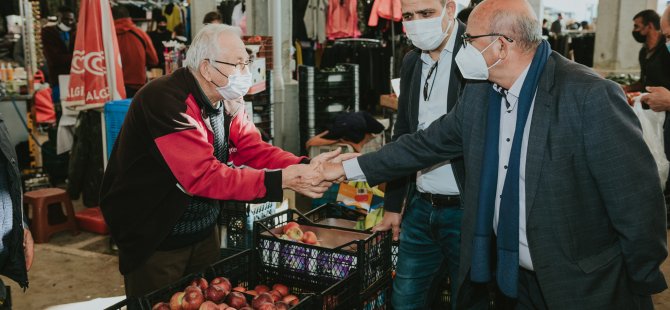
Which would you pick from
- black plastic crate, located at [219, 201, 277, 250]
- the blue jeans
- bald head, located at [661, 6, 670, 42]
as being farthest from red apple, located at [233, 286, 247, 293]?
bald head, located at [661, 6, 670, 42]

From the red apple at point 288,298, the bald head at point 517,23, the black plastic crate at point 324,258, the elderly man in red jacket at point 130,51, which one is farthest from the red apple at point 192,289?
the elderly man in red jacket at point 130,51

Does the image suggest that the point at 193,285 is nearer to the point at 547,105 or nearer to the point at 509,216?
the point at 509,216

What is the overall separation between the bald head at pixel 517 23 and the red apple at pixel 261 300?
1283 millimetres

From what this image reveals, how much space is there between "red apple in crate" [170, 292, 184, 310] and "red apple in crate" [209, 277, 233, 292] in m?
0.14

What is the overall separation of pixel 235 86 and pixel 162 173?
1.66 ft

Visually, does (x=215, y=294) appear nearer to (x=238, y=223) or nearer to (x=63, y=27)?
(x=238, y=223)

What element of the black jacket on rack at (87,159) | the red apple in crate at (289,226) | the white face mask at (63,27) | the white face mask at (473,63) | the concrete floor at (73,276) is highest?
the white face mask at (63,27)

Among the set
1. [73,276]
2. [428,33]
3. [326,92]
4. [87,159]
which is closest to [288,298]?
[428,33]

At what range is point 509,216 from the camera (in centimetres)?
216

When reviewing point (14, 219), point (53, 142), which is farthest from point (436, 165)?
point (53, 142)

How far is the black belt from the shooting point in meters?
2.72

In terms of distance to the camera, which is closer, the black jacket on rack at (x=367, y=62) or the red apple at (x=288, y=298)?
the red apple at (x=288, y=298)

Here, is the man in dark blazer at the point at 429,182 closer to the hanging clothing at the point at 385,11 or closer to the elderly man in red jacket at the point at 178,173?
the elderly man in red jacket at the point at 178,173

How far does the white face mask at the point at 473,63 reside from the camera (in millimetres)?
2260
